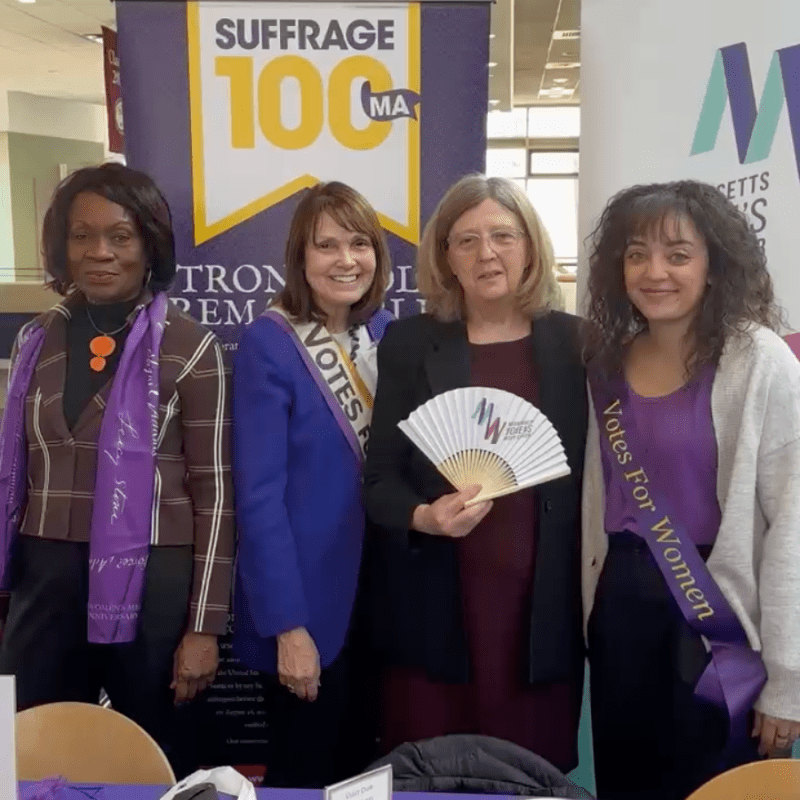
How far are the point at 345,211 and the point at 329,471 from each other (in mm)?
580

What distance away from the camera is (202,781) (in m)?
1.28

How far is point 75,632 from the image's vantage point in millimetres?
1931

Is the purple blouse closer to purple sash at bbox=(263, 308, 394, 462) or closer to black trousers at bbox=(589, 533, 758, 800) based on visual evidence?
black trousers at bbox=(589, 533, 758, 800)

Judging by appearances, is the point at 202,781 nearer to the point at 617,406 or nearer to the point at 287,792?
the point at 287,792

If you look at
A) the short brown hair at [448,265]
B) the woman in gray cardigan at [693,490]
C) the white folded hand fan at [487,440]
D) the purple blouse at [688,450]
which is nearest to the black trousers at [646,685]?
the woman in gray cardigan at [693,490]

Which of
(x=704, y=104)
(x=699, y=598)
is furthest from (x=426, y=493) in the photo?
(x=704, y=104)

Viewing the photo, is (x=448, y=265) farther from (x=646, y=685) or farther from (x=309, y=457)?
(x=646, y=685)

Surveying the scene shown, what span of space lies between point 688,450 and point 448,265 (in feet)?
2.10

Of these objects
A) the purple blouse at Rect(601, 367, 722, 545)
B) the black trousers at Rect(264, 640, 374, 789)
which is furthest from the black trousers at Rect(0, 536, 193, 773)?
the purple blouse at Rect(601, 367, 722, 545)

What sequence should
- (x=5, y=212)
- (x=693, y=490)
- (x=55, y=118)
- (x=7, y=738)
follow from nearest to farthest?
(x=7, y=738)
(x=693, y=490)
(x=5, y=212)
(x=55, y=118)

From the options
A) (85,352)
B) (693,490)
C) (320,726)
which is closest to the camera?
(693,490)

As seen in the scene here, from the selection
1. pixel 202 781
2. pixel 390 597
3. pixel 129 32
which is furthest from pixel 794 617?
pixel 129 32

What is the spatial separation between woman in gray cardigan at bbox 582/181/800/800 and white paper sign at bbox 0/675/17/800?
3.75 feet

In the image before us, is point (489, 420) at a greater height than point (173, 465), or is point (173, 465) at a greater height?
point (489, 420)
